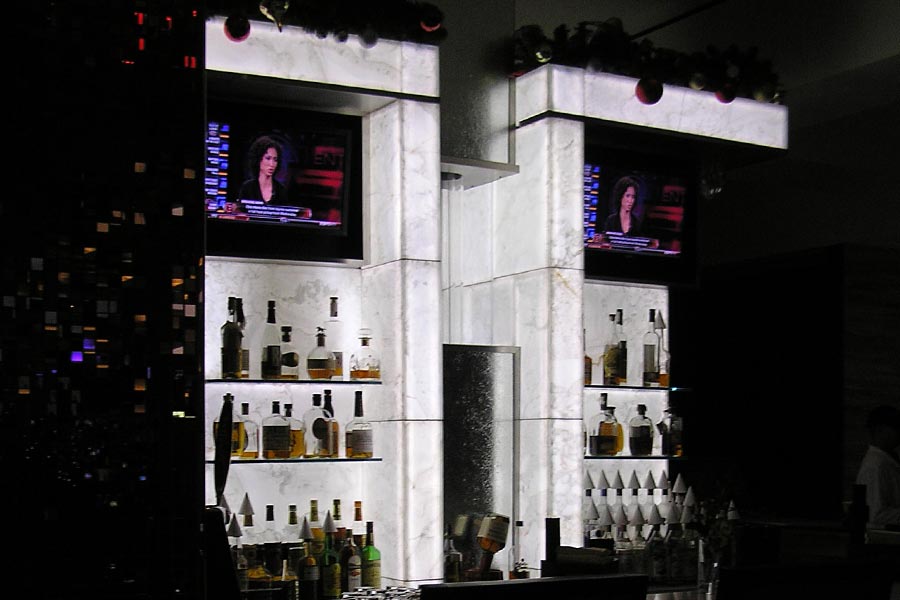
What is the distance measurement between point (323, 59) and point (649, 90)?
1.49m

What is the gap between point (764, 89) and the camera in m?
4.79

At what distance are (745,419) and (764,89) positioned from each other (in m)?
5.24

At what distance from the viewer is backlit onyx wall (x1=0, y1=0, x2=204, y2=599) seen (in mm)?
A: 1123

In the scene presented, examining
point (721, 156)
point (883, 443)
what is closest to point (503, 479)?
point (721, 156)

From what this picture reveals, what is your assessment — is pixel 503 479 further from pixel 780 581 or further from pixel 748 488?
pixel 748 488

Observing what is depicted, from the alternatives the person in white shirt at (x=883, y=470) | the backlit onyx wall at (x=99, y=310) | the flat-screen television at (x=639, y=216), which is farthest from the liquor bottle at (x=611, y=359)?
the backlit onyx wall at (x=99, y=310)

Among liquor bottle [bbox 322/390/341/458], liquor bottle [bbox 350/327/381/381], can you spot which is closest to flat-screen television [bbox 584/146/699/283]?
liquor bottle [bbox 350/327/381/381]

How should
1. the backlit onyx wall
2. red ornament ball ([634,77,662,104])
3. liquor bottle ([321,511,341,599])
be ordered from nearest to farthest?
the backlit onyx wall, liquor bottle ([321,511,341,599]), red ornament ball ([634,77,662,104])

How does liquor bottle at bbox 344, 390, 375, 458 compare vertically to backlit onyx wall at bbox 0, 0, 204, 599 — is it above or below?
below

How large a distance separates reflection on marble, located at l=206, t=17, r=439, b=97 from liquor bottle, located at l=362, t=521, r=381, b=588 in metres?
1.74

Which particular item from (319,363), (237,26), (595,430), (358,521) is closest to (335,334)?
(319,363)

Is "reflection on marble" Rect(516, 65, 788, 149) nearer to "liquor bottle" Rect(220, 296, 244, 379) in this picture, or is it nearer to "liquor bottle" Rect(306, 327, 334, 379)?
"liquor bottle" Rect(306, 327, 334, 379)

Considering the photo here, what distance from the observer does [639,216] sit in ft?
16.3

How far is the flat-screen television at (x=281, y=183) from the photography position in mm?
3879
